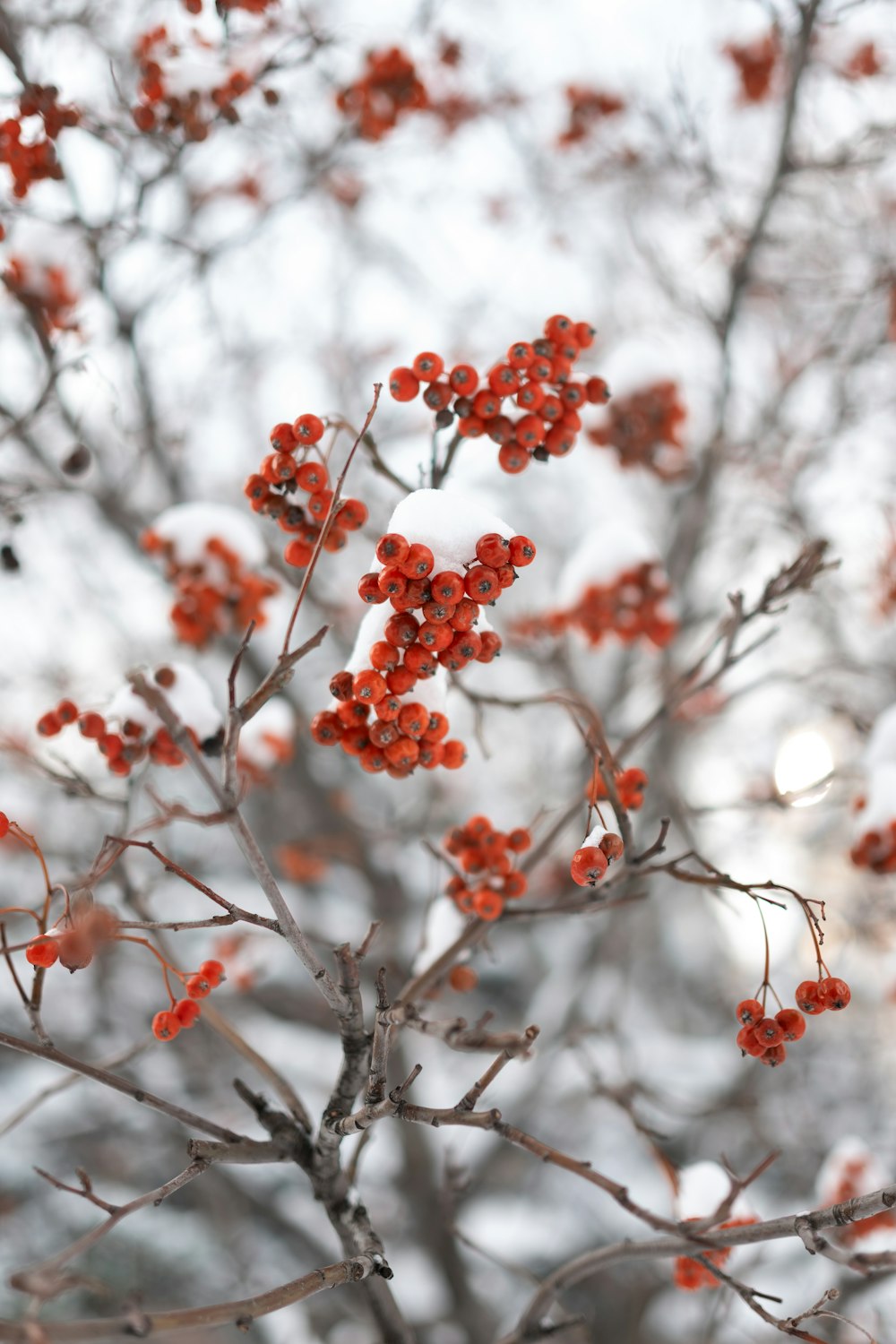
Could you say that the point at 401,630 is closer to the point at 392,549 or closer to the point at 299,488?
the point at 392,549

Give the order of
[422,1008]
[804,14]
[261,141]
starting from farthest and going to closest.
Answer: [261,141], [804,14], [422,1008]

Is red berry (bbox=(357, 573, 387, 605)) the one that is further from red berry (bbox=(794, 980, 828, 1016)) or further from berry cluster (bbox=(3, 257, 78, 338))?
berry cluster (bbox=(3, 257, 78, 338))

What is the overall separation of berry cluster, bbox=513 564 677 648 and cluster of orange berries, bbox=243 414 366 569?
188 cm

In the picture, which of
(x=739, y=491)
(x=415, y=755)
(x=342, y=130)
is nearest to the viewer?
(x=415, y=755)

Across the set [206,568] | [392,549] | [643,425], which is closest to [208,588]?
[206,568]

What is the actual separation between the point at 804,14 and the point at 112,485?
4.21m

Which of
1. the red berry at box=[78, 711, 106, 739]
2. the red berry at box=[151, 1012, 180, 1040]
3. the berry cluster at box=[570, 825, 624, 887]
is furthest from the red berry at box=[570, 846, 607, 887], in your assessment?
the red berry at box=[78, 711, 106, 739]

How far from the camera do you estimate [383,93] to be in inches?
147

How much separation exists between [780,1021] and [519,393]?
1.50 m

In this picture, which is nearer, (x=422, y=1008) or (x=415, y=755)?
(x=415, y=755)

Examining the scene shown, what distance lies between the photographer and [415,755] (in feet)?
6.23

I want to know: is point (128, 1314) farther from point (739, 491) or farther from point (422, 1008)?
point (739, 491)

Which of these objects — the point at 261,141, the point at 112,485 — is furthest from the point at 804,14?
the point at 112,485

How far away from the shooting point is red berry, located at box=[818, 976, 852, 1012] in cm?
172
